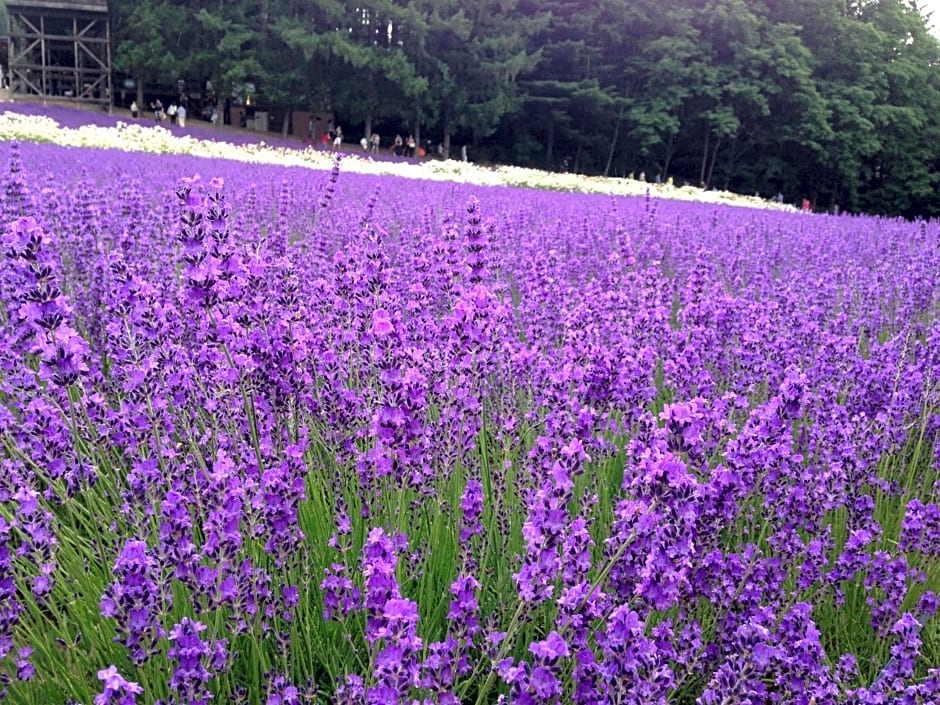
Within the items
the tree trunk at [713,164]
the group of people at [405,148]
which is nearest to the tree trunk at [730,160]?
the tree trunk at [713,164]

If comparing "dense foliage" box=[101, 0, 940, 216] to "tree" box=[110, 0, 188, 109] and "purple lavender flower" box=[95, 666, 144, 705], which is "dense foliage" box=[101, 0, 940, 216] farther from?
"purple lavender flower" box=[95, 666, 144, 705]

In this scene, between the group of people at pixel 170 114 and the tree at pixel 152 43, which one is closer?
the group of people at pixel 170 114

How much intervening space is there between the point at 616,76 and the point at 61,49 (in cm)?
2561

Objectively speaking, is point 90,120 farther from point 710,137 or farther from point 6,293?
point 710,137

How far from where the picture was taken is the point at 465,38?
102 ft

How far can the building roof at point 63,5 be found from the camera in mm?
30953

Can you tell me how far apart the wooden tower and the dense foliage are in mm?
1352

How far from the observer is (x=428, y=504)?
258cm

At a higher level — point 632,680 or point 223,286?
point 223,286

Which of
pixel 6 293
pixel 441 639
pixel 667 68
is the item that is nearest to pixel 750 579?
pixel 441 639

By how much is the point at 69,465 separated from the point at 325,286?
1200mm

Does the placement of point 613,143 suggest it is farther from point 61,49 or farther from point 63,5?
point 61,49

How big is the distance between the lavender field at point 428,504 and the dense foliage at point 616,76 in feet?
91.5

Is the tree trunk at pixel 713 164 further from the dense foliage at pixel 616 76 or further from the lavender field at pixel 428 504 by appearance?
the lavender field at pixel 428 504
